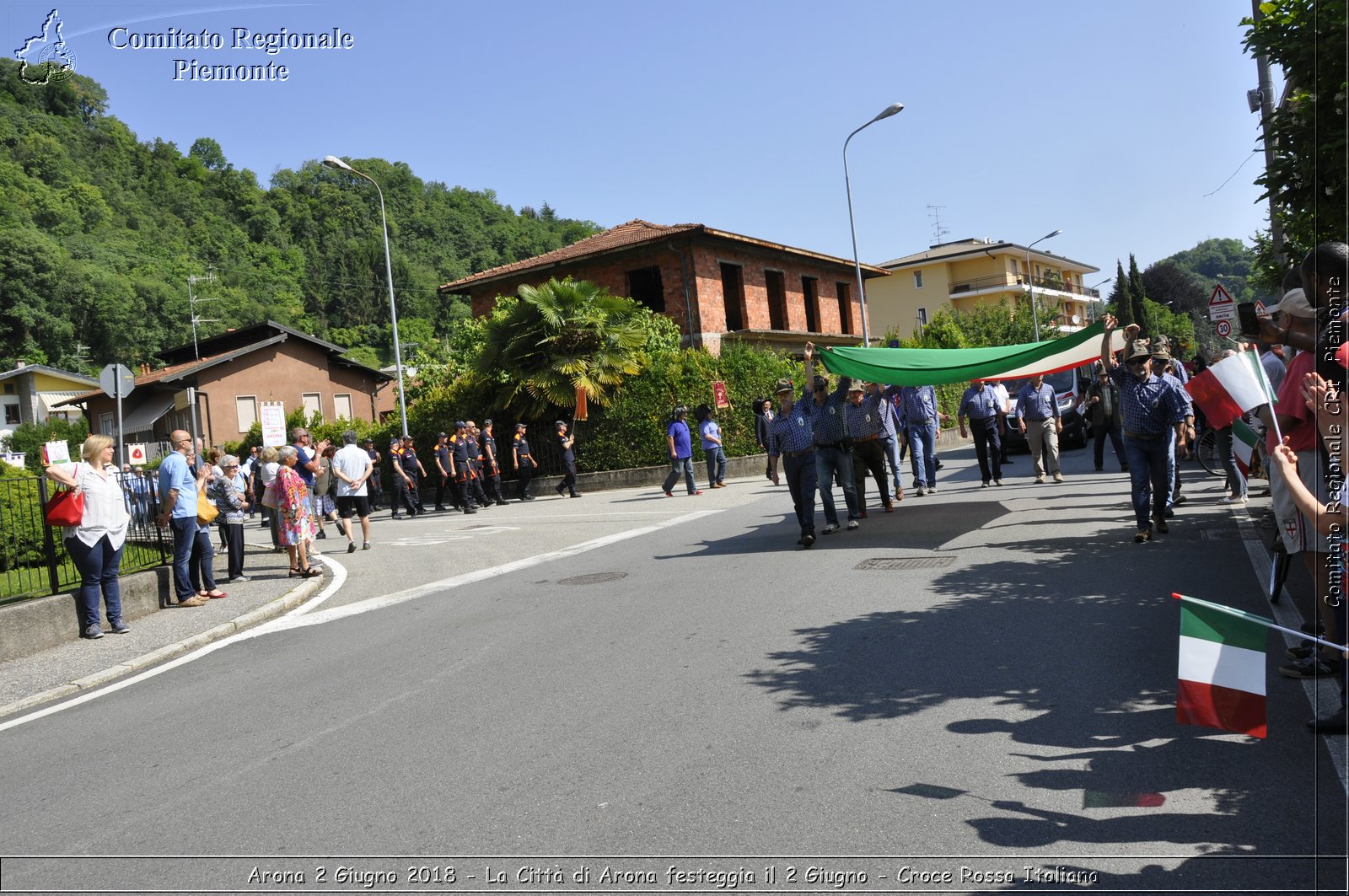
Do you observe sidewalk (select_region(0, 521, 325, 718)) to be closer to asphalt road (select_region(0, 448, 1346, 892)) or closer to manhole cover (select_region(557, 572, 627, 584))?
asphalt road (select_region(0, 448, 1346, 892))

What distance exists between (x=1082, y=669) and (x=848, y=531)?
652 cm

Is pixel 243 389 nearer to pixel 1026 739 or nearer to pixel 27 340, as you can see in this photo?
pixel 27 340

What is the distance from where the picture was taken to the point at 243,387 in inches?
1829

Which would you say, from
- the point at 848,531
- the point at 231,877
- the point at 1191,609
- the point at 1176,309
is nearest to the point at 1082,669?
the point at 1191,609

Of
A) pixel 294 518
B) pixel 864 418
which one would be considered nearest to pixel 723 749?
pixel 864 418

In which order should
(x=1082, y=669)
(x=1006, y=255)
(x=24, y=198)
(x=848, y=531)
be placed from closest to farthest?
(x=1082, y=669)
(x=848, y=531)
(x=24, y=198)
(x=1006, y=255)

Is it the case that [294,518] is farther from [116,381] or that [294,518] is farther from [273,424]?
[273,424]

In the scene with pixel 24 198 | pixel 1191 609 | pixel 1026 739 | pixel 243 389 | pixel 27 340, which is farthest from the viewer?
pixel 27 340

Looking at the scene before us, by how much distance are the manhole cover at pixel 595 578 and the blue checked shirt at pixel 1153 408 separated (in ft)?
17.2

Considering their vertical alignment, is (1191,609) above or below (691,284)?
below

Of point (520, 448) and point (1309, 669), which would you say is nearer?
point (1309, 669)

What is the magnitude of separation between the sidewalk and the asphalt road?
55 centimetres

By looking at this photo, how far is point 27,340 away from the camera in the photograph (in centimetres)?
6806

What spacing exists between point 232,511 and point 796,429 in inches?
282
